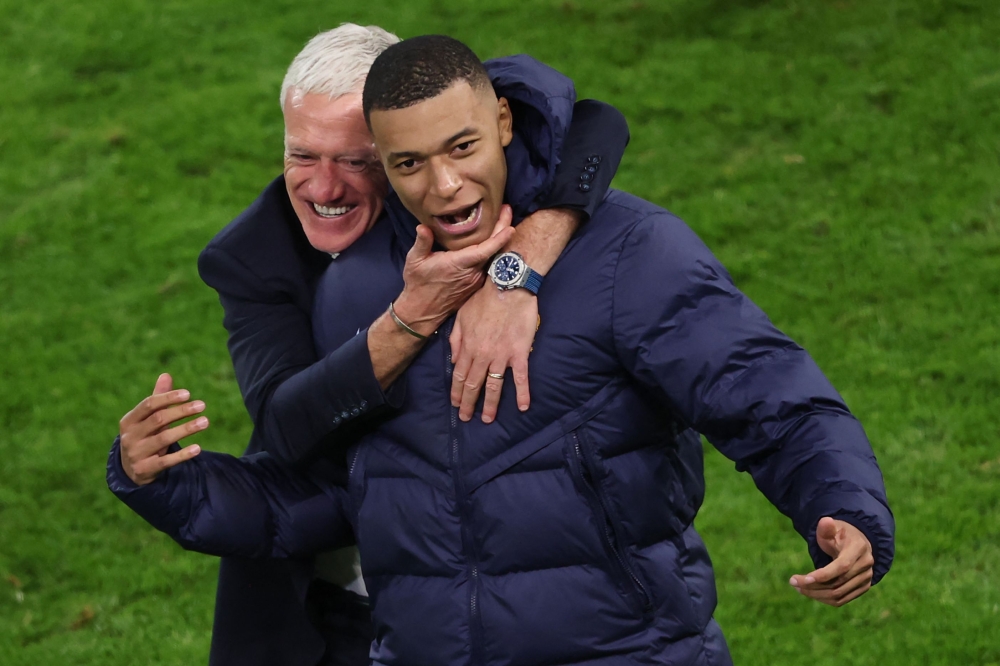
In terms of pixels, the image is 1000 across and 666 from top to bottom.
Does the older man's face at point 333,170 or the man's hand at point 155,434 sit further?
the older man's face at point 333,170

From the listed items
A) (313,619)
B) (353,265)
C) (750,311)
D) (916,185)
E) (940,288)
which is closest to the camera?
(750,311)

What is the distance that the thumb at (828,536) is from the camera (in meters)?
2.74

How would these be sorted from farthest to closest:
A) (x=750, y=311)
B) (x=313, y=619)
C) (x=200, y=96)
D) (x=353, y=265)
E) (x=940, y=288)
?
(x=200, y=96) → (x=940, y=288) → (x=313, y=619) → (x=353, y=265) → (x=750, y=311)

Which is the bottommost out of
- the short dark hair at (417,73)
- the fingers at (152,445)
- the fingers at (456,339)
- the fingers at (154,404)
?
the fingers at (152,445)

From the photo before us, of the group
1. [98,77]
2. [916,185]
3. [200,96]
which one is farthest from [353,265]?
[98,77]

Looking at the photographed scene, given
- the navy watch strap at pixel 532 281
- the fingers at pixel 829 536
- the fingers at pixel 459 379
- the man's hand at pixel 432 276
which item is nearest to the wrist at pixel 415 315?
the man's hand at pixel 432 276

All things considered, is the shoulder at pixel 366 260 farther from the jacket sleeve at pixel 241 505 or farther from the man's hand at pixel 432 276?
the jacket sleeve at pixel 241 505

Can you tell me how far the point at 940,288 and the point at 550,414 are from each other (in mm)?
5243

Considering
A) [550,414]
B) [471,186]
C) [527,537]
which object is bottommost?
[527,537]

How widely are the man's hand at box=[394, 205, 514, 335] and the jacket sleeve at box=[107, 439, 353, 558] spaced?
0.70 meters

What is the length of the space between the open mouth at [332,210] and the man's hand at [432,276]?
517 mm

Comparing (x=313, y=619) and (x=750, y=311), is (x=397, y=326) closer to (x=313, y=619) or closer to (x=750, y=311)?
(x=750, y=311)

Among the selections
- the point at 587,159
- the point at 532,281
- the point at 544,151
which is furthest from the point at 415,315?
the point at 587,159

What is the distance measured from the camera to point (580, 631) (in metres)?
3.10
